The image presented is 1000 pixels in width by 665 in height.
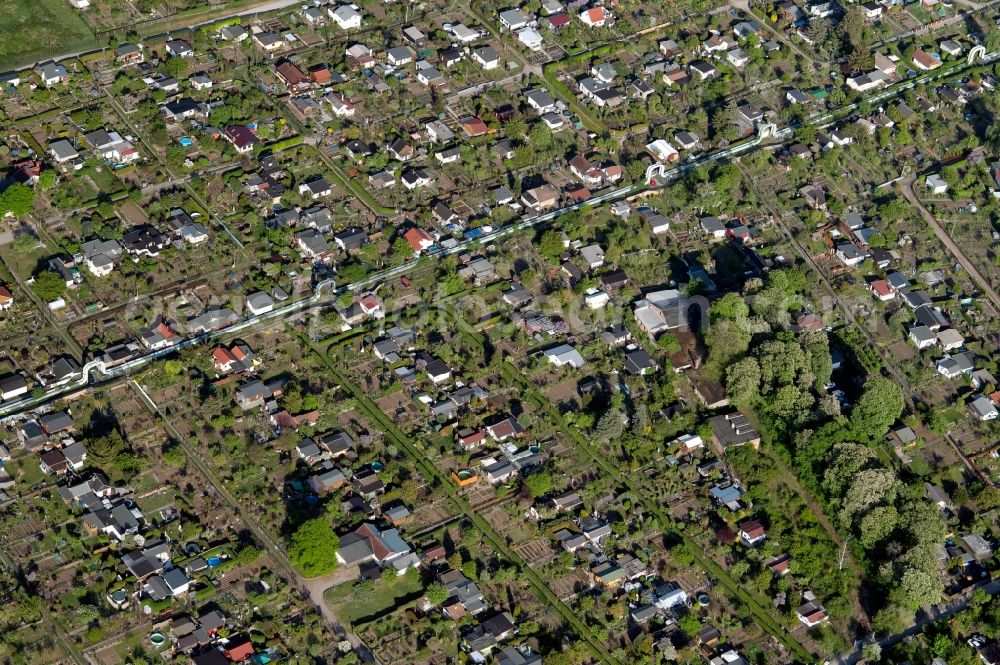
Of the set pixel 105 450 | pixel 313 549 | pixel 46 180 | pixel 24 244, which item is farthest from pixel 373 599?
pixel 46 180

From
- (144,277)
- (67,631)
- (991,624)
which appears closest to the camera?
(67,631)

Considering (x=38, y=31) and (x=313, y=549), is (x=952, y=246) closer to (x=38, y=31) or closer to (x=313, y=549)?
(x=313, y=549)

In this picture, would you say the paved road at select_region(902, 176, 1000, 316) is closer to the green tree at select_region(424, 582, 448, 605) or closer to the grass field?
the green tree at select_region(424, 582, 448, 605)

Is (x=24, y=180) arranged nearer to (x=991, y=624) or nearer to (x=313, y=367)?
(x=313, y=367)

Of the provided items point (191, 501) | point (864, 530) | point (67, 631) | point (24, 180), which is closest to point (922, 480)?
point (864, 530)

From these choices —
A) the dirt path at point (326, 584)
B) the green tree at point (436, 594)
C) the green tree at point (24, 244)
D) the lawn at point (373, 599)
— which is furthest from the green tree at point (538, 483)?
the green tree at point (24, 244)

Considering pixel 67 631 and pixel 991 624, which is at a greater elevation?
pixel 67 631
